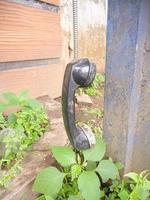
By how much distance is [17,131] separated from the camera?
1126 millimetres

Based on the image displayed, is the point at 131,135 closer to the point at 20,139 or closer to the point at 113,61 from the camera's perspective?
the point at 113,61

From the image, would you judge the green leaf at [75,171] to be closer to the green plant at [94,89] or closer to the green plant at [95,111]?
the green plant at [95,111]

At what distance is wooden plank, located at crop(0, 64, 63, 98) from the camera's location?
146 centimetres

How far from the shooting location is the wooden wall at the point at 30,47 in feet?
4.63

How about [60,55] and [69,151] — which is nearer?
[69,151]

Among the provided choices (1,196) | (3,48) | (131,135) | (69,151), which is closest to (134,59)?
(131,135)

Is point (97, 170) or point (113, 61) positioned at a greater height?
point (113, 61)

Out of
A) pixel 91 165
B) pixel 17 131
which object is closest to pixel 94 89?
pixel 17 131

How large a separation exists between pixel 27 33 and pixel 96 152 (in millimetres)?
981

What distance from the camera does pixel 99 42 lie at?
12.1 feet

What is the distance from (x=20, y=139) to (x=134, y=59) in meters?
0.62

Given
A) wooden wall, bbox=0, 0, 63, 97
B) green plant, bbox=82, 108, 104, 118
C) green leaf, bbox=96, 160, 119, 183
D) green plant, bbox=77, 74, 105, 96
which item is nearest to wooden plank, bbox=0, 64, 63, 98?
wooden wall, bbox=0, 0, 63, 97

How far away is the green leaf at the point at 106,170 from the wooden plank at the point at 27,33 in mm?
843

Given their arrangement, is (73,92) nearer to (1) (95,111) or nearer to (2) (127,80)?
(2) (127,80)
